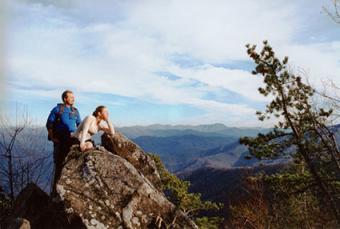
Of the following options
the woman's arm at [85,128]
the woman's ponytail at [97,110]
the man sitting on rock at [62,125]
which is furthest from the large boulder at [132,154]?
the woman's arm at [85,128]

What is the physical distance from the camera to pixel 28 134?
19141mm

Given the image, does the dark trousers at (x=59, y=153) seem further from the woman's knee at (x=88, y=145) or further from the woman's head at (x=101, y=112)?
the woman's head at (x=101, y=112)

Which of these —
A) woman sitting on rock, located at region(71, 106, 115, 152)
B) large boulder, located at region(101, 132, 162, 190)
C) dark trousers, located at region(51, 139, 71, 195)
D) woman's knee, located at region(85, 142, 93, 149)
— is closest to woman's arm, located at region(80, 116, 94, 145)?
woman sitting on rock, located at region(71, 106, 115, 152)

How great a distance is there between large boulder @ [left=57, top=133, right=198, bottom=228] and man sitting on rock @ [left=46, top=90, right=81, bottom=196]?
1.82 ft

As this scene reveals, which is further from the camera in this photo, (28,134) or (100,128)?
(28,134)

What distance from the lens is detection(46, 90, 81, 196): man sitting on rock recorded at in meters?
11.8

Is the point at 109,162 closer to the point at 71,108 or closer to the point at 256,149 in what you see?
the point at 71,108

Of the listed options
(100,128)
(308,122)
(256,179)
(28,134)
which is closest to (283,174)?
(256,179)

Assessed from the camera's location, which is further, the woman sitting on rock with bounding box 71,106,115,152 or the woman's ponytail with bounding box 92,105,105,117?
the woman's ponytail with bounding box 92,105,105,117

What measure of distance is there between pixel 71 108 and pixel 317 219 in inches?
993

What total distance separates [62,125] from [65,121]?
182mm

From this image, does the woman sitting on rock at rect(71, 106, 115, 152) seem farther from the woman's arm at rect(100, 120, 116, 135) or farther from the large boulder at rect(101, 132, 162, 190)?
the large boulder at rect(101, 132, 162, 190)

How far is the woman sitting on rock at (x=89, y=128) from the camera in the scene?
11466mm

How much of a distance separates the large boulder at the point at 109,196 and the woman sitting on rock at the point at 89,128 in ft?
0.90
